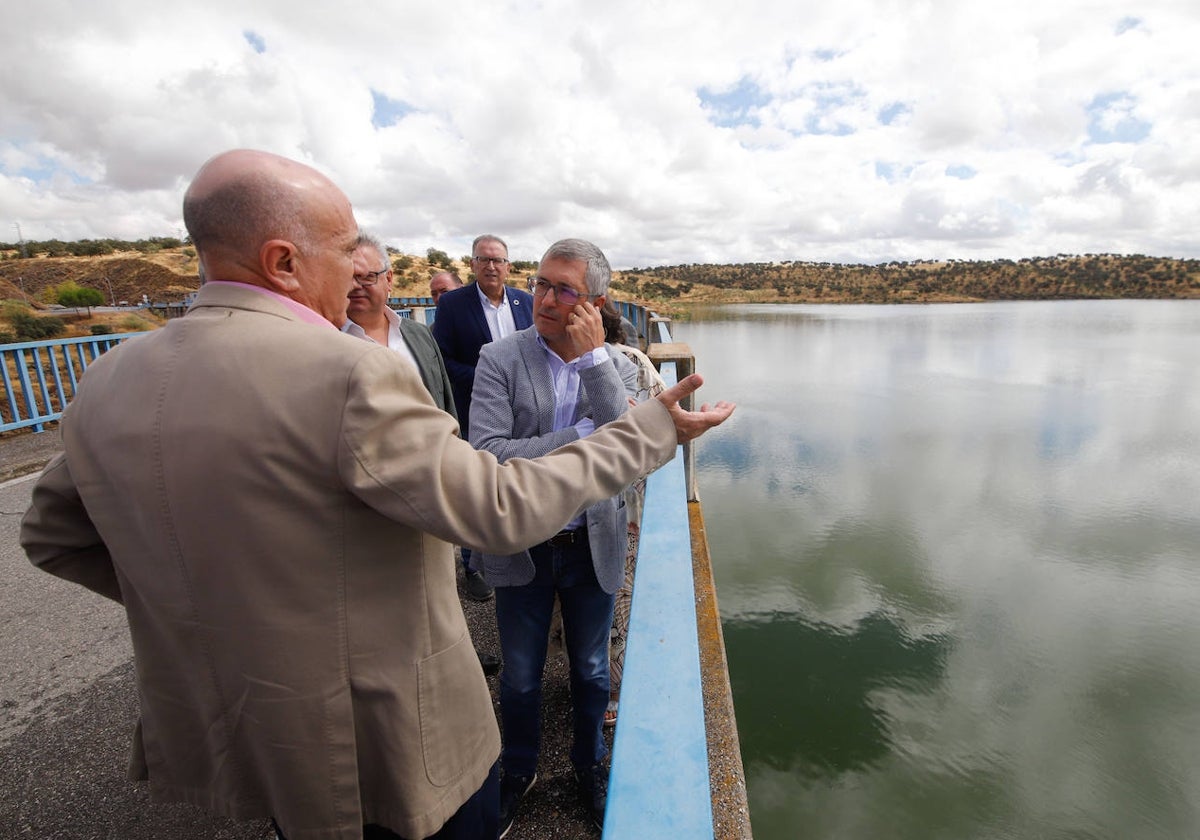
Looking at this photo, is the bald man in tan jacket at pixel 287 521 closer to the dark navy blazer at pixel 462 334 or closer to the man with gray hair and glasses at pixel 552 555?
the man with gray hair and glasses at pixel 552 555

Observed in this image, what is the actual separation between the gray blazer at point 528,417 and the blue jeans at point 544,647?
0.07 metres

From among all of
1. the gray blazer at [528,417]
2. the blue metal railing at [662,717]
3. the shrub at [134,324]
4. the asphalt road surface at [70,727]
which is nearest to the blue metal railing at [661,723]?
the blue metal railing at [662,717]

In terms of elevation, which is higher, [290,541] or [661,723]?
[290,541]

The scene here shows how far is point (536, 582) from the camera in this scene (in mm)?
1909

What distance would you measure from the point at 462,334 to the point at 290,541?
286cm

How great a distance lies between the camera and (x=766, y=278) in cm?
6100

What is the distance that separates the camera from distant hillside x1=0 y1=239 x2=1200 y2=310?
36594mm

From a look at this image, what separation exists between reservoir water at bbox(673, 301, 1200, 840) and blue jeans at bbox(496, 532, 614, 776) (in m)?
2.58

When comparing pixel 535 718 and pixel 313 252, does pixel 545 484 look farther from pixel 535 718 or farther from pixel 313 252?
pixel 535 718

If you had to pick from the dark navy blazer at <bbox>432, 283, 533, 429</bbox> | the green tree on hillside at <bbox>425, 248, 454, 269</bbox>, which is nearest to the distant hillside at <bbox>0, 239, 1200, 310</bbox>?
the green tree on hillside at <bbox>425, 248, 454, 269</bbox>

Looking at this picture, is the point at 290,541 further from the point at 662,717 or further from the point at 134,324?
the point at 134,324

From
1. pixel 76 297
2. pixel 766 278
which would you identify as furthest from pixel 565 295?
pixel 766 278

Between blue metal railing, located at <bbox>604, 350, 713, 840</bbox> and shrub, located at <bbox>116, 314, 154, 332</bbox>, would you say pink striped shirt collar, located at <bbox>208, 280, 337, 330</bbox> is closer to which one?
blue metal railing, located at <bbox>604, 350, 713, 840</bbox>

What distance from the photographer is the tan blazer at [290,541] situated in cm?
81
